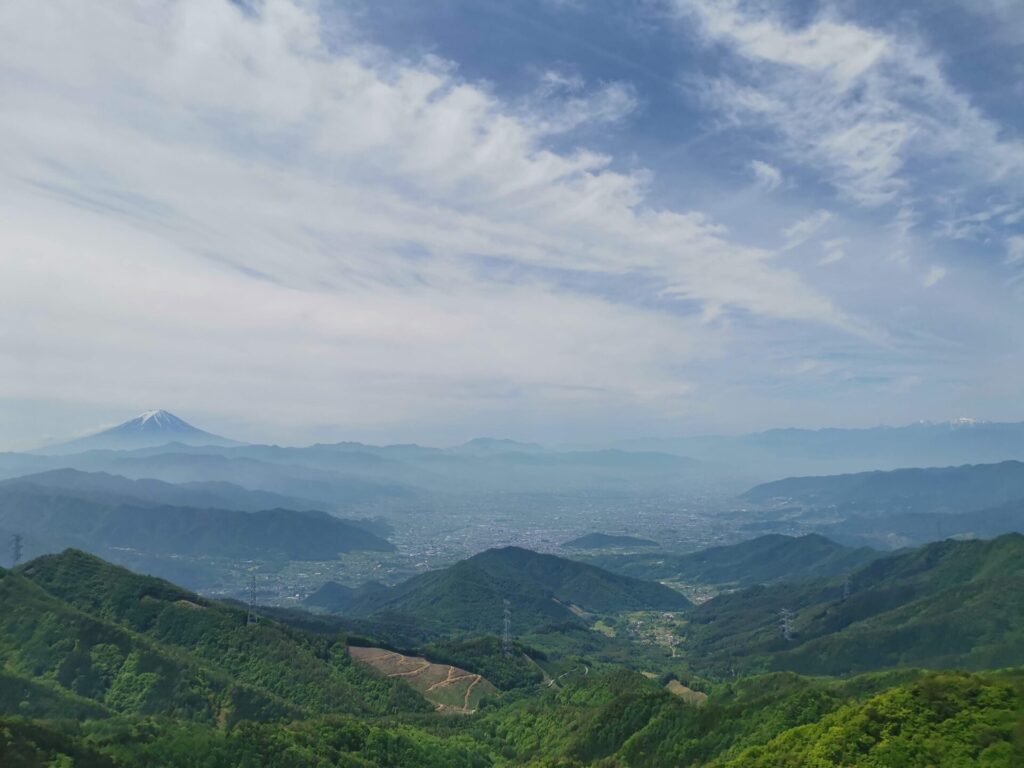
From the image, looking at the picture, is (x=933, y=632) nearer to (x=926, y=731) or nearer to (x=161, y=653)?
(x=926, y=731)

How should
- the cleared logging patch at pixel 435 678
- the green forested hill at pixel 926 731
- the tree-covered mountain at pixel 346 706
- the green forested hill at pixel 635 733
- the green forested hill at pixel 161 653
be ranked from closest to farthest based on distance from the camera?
the green forested hill at pixel 926 731 → the green forested hill at pixel 635 733 → the tree-covered mountain at pixel 346 706 → the green forested hill at pixel 161 653 → the cleared logging patch at pixel 435 678

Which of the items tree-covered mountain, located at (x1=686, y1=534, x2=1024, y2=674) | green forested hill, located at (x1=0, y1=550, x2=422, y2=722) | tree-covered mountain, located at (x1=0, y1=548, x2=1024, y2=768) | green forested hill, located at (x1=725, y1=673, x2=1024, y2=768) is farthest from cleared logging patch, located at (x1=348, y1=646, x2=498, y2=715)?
tree-covered mountain, located at (x1=686, y1=534, x2=1024, y2=674)

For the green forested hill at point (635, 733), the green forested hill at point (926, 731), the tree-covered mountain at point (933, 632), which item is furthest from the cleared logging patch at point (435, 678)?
the tree-covered mountain at point (933, 632)

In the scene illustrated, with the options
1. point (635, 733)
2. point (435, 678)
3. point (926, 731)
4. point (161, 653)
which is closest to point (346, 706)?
point (435, 678)

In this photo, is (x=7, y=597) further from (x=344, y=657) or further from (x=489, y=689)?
(x=489, y=689)

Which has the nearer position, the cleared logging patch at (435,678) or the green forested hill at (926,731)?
the green forested hill at (926,731)

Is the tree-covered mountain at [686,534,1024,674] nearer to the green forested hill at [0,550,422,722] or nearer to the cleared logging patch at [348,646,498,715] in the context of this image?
the cleared logging patch at [348,646,498,715]

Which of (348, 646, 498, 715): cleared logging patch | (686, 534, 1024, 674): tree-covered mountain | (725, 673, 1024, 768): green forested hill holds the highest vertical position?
(725, 673, 1024, 768): green forested hill

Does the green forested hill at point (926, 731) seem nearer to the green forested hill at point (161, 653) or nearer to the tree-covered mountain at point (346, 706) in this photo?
the tree-covered mountain at point (346, 706)

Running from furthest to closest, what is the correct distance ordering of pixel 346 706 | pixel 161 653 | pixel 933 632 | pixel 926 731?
pixel 933 632
pixel 346 706
pixel 161 653
pixel 926 731

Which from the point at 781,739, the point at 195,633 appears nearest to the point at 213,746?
the point at 781,739

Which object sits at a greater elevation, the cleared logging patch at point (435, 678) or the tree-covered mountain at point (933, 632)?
the tree-covered mountain at point (933, 632)

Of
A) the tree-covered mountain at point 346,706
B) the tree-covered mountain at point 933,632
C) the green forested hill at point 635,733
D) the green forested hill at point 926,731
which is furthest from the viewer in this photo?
the tree-covered mountain at point 933,632
